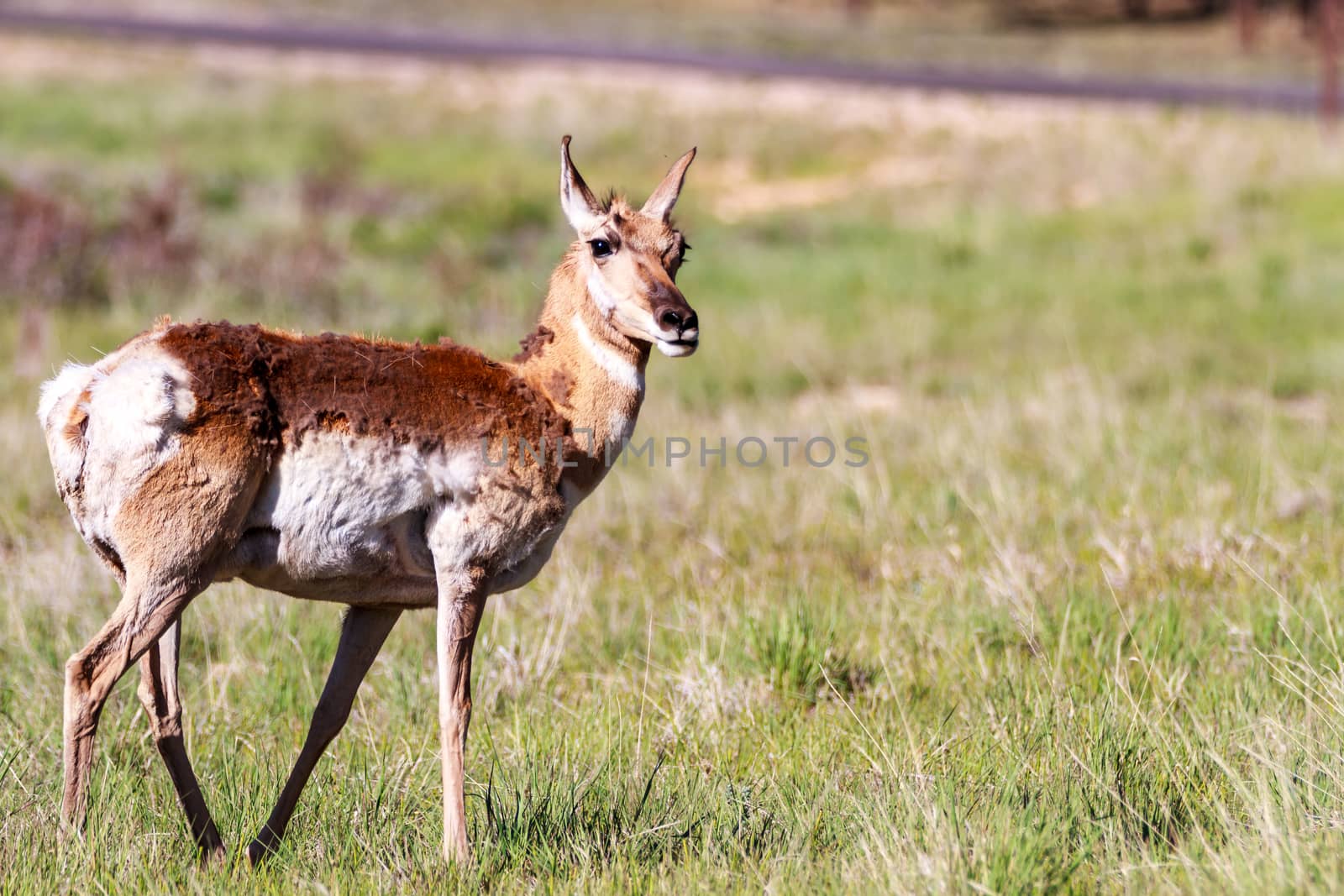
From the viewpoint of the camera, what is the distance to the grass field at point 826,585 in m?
4.41

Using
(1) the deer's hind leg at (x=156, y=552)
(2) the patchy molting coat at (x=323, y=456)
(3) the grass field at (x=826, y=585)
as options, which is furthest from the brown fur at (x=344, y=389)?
(3) the grass field at (x=826, y=585)

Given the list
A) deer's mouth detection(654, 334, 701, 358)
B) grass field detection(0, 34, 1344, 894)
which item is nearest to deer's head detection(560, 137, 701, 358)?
deer's mouth detection(654, 334, 701, 358)

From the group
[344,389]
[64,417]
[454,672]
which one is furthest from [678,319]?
[64,417]

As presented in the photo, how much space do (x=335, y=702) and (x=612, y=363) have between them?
4.58 feet

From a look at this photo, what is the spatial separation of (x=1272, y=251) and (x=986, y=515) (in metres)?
10.6

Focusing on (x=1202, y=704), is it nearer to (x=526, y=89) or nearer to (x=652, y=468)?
(x=652, y=468)

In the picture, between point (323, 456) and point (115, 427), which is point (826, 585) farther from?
point (115, 427)

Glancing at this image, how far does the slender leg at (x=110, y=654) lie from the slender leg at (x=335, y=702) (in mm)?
618

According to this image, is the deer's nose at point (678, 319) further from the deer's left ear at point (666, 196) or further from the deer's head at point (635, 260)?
the deer's left ear at point (666, 196)

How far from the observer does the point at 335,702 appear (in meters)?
4.65

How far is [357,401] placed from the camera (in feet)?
14.5

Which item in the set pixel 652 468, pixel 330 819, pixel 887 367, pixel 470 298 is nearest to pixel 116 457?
pixel 330 819

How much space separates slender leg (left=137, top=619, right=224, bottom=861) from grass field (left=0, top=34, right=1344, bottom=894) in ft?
0.34

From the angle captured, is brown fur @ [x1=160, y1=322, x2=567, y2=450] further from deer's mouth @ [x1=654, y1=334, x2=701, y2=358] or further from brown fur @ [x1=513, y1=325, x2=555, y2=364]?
deer's mouth @ [x1=654, y1=334, x2=701, y2=358]
